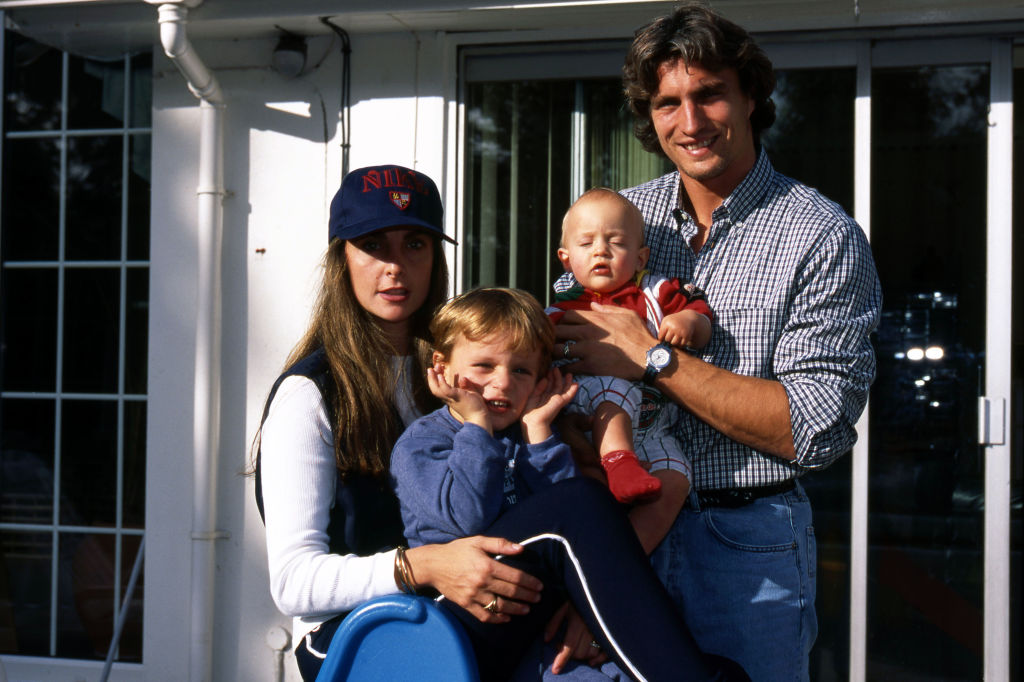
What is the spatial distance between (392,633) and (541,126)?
8.97 ft

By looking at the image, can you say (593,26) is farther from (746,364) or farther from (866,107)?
(746,364)

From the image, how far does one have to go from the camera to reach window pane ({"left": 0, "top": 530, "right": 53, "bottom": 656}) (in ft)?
14.4

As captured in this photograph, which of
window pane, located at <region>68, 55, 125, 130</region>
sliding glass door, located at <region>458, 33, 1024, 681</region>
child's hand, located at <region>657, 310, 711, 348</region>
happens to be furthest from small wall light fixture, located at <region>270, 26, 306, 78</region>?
child's hand, located at <region>657, 310, 711, 348</region>

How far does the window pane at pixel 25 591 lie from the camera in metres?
4.39

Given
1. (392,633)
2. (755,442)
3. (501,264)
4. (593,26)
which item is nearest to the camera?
(392,633)

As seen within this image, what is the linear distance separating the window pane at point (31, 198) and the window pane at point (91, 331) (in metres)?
0.31

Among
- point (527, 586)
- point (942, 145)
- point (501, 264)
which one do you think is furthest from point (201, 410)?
point (942, 145)

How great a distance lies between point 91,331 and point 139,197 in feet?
2.23

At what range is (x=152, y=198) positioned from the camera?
4.01 metres

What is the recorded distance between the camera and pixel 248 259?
3.90 m

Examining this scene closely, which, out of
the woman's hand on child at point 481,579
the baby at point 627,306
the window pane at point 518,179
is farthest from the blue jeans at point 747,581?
the window pane at point 518,179

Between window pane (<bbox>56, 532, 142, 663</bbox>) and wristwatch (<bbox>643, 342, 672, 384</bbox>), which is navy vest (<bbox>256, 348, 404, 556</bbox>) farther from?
window pane (<bbox>56, 532, 142, 663</bbox>)

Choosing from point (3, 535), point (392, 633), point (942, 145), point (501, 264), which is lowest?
point (3, 535)

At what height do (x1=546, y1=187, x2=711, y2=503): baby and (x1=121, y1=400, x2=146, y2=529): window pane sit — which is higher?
(x1=546, y1=187, x2=711, y2=503): baby
